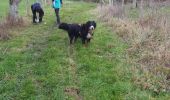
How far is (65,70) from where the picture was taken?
8.72 meters

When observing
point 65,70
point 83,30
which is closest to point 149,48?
point 83,30

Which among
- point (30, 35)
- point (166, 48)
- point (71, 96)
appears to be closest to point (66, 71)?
point (71, 96)

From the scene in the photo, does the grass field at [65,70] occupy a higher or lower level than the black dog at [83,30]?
lower

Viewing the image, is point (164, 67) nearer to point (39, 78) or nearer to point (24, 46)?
point (39, 78)

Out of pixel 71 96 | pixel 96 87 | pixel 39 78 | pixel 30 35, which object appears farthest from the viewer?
pixel 30 35

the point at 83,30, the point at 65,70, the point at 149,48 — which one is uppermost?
the point at 83,30

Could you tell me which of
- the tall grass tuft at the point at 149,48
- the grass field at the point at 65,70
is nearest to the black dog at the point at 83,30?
the grass field at the point at 65,70

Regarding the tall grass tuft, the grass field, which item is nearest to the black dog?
the grass field

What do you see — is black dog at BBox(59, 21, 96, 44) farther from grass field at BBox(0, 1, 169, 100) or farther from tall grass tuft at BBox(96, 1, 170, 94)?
tall grass tuft at BBox(96, 1, 170, 94)

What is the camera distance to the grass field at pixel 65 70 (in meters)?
7.20

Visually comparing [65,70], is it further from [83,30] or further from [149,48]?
[149,48]

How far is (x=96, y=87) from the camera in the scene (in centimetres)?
757

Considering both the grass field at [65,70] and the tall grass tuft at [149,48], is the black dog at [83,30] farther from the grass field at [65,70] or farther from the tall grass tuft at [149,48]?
the tall grass tuft at [149,48]

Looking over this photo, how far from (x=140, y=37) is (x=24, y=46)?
13.7 feet
